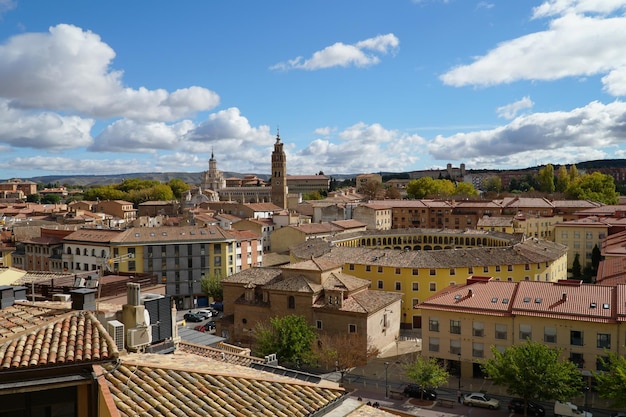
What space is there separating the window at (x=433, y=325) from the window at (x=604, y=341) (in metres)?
9.82

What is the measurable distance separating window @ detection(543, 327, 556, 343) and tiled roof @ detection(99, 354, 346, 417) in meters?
26.8

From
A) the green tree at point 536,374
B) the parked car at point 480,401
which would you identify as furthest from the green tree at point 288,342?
the green tree at point 536,374

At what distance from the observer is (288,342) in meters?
35.3

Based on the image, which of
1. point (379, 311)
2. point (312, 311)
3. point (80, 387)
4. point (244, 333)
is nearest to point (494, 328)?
point (379, 311)

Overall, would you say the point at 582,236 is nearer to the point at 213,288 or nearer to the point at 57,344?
the point at 213,288

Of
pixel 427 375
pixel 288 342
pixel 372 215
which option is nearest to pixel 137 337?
pixel 427 375

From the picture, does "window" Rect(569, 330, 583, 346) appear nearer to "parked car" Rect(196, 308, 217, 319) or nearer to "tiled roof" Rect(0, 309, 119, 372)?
"tiled roof" Rect(0, 309, 119, 372)

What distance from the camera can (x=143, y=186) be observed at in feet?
593

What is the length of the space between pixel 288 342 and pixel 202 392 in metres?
27.4

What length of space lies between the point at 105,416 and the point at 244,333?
37.4 m

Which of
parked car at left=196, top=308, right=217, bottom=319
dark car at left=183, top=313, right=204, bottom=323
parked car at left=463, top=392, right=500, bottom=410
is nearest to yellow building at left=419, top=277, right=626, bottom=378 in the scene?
parked car at left=463, top=392, right=500, bottom=410

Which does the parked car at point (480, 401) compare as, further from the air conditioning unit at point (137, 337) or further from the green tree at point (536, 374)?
the air conditioning unit at point (137, 337)

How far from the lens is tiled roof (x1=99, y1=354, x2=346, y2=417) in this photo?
779 cm

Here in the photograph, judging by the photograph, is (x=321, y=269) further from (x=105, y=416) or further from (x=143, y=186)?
(x=143, y=186)
